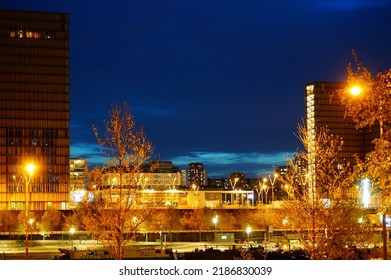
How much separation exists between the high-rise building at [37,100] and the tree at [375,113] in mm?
143432

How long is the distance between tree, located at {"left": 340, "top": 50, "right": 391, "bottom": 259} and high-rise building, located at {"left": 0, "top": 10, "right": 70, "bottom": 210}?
471 ft

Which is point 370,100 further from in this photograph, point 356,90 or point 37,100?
point 37,100

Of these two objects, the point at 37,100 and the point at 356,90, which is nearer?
the point at 356,90

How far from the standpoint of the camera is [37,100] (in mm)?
159375

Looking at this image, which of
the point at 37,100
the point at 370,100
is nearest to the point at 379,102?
the point at 370,100

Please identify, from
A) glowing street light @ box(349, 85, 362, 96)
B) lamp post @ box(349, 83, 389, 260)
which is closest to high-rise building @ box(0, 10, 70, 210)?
glowing street light @ box(349, 85, 362, 96)

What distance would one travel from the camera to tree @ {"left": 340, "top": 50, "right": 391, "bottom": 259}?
13977 mm

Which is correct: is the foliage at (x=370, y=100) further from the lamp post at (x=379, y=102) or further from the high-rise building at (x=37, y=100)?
the high-rise building at (x=37, y=100)

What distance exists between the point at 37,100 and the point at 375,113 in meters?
150

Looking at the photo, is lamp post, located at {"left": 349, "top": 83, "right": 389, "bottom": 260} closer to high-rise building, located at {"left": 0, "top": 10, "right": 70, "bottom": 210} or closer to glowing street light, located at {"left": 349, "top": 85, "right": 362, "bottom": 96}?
glowing street light, located at {"left": 349, "top": 85, "right": 362, "bottom": 96}

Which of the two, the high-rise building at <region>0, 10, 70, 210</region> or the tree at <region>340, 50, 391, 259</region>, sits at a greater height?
the high-rise building at <region>0, 10, 70, 210</region>

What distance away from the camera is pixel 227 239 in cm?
8475

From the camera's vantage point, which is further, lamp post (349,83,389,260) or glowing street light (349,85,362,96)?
glowing street light (349,85,362,96)

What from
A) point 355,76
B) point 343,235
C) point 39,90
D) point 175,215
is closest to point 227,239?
point 175,215
